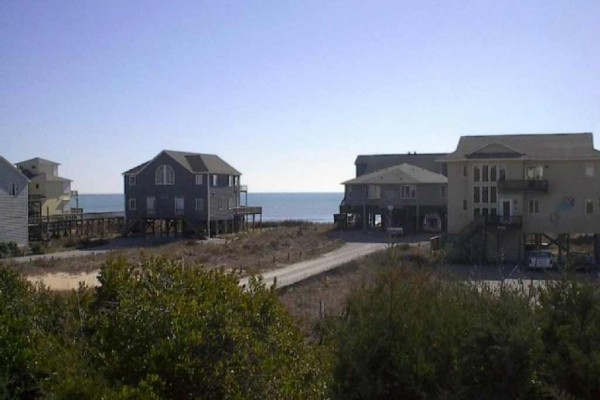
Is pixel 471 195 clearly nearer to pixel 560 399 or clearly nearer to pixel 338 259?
pixel 338 259

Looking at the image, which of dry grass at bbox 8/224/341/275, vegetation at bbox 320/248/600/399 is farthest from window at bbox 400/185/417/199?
vegetation at bbox 320/248/600/399

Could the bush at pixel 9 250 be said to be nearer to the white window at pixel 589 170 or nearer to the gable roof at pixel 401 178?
the gable roof at pixel 401 178

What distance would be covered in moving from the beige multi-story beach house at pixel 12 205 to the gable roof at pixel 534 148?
33549 mm

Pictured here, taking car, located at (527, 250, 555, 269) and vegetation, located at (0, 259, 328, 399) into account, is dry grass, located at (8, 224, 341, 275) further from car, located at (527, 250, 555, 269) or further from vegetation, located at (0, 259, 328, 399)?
vegetation, located at (0, 259, 328, 399)

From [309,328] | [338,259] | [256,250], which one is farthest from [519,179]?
[309,328]

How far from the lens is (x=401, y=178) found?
63.3m

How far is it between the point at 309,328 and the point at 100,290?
7302 mm

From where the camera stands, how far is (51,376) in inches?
361

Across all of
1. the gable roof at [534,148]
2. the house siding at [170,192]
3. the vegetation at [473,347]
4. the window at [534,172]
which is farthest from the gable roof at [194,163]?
the vegetation at [473,347]

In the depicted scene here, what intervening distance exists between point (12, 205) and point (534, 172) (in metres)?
39.4

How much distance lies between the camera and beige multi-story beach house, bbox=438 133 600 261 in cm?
4428

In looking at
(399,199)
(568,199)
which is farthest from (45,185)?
(568,199)

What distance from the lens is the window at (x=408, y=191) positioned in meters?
62.9

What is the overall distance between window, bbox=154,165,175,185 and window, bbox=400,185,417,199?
70.6ft
